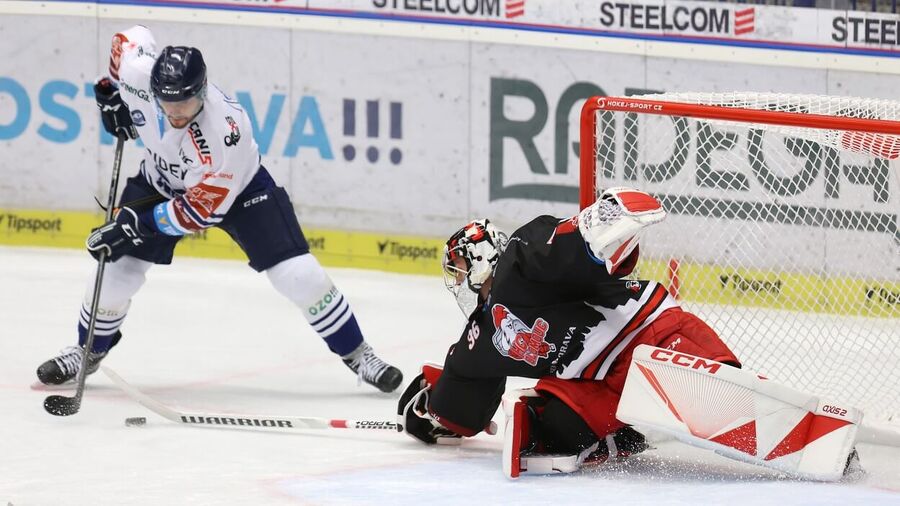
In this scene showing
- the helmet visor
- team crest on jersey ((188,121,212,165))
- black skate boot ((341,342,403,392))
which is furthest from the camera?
black skate boot ((341,342,403,392))

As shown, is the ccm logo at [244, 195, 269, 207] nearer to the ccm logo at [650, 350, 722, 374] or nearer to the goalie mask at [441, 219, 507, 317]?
the goalie mask at [441, 219, 507, 317]

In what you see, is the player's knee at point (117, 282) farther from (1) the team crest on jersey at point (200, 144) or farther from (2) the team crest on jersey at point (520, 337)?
(2) the team crest on jersey at point (520, 337)

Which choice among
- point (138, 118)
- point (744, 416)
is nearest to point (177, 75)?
point (138, 118)

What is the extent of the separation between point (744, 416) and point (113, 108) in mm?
2071

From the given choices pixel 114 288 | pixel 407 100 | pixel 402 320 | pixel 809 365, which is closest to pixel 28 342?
pixel 114 288

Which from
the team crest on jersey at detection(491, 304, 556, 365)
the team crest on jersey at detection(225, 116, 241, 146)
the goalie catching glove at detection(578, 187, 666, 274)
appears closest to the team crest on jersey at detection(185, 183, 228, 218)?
the team crest on jersey at detection(225, 116, 241, 146)

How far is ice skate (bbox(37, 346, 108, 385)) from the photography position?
13.9 feet

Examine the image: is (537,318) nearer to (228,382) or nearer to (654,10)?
(228,382)

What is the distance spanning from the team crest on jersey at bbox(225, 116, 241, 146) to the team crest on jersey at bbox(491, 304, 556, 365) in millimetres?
1019

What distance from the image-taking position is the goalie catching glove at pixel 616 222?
120 inches

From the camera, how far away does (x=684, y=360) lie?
10.5 ft

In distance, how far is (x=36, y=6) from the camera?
21.0 ft

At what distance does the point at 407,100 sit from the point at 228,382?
1.98 m

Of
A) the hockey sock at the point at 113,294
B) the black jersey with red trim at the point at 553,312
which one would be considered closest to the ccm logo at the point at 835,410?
the black jersey with red trim at the point at 553,312
